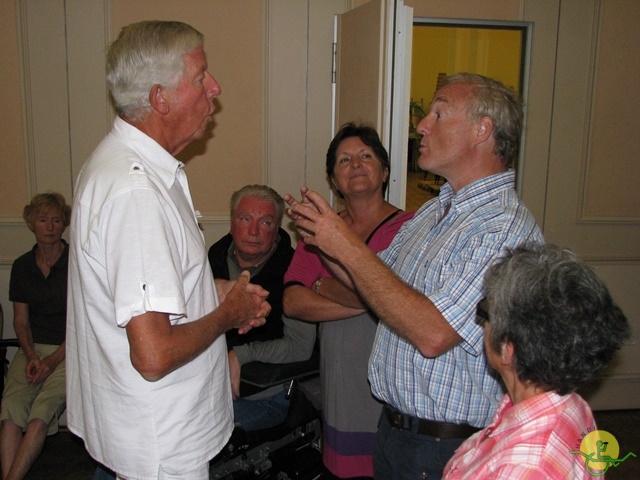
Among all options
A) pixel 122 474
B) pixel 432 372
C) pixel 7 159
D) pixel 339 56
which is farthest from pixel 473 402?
pixel 7 159

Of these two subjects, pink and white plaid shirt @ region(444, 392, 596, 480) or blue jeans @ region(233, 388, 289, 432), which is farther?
blue jeans @ region(233, 388, 289, 432)

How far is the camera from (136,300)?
3.94ft

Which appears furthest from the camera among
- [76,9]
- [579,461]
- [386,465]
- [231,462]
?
[76,9]

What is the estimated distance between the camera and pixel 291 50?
140 inches

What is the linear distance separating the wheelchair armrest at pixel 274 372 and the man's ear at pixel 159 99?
1.21 m

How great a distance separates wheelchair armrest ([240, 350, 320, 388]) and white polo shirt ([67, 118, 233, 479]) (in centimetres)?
78

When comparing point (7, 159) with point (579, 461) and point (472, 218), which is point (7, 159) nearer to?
point (472, 218)

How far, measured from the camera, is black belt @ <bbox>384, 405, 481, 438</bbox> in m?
1.56

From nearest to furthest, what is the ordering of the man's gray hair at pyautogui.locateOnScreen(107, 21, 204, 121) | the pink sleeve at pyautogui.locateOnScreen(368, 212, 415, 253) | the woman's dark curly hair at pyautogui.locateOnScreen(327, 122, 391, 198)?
the man's gray hair at pyautogui.locateOnScreen(107, 21, 204, 121) → the pink sleeve at pyautogui.locateOnScreen(368, 212, 415, 253) → the woman's dark curly hair at pyautogui.locateOnScreen(327, 122, 391, 198)

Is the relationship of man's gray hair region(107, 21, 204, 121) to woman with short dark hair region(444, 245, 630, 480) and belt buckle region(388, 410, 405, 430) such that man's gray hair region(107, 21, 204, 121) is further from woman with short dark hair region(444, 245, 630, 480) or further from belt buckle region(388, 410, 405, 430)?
belt buckle region(388, 410, 405, 430)

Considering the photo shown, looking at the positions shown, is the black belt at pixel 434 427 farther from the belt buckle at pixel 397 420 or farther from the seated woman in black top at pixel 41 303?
the seated woman in black top at pixel 41 303

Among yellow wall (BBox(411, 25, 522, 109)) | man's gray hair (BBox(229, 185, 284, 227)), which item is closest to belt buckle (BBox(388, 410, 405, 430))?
man's gray hair (BBox(229, 185, 284, 227))

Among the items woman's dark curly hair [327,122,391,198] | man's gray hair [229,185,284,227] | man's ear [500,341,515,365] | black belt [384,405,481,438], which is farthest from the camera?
man's gray hair [229,185,284,227]

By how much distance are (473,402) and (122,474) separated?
87cm
